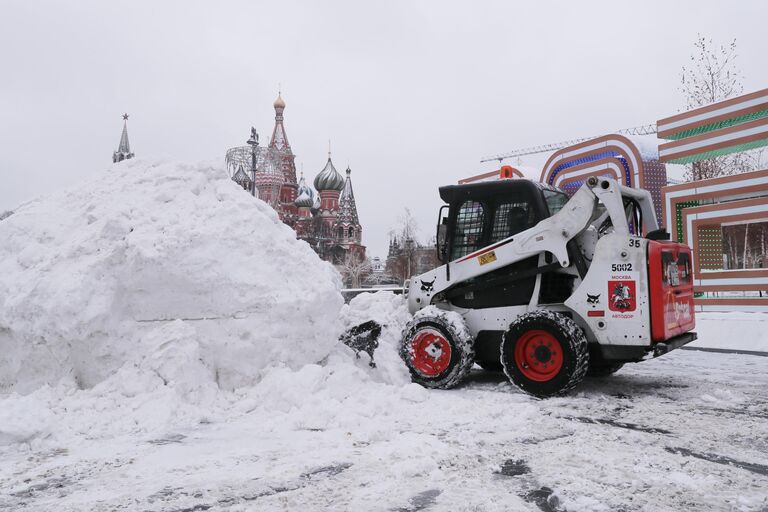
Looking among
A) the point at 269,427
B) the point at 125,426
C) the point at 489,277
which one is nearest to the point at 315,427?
the point at 269,427

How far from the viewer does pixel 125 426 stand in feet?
15.7

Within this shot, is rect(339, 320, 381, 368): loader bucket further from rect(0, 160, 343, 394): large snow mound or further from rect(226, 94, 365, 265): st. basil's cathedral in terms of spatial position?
rect(226, 94, 365, 265): st. basil's cathedral

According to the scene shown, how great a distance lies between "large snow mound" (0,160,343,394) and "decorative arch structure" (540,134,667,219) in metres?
12.9

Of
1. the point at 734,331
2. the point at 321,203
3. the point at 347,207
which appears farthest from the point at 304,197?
the point at 734,331

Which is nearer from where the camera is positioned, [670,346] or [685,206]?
[670,346]

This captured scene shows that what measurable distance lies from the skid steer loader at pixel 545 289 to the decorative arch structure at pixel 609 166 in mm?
10096

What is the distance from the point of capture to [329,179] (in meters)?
80.9

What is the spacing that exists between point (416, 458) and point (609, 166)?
15428 mm

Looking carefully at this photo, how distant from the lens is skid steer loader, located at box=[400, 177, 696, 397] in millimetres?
6109

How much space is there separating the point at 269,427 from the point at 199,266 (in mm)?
2034

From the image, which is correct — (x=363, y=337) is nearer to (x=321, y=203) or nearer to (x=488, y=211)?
(x=488, y=211)

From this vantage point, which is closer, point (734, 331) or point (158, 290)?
point (158, 290)

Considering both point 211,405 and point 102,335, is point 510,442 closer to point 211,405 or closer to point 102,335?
point 211,405

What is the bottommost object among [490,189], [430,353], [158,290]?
[430,353]
